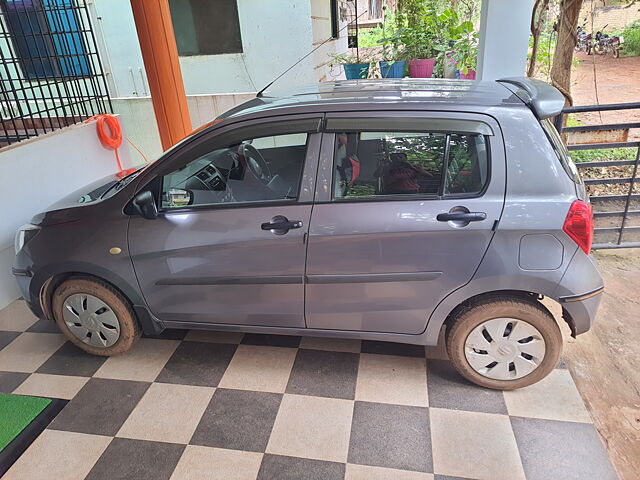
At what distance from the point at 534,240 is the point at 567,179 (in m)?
0.33

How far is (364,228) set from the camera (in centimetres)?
225

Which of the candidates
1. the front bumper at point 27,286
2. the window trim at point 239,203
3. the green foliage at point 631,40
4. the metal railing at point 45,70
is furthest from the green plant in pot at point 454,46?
the green foliage at point 631,40

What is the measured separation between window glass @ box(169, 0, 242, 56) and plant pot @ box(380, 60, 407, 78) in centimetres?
197

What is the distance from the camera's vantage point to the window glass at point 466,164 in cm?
217

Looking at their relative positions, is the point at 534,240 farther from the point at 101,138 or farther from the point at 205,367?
the point at 101,138

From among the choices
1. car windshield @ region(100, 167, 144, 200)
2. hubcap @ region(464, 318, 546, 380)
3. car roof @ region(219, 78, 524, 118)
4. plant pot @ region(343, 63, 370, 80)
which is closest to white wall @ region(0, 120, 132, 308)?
car windshield @ region(100, 167, 144, 200)

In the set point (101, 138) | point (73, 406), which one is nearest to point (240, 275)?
point (73, 406)

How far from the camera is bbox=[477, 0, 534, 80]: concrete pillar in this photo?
3470 mm

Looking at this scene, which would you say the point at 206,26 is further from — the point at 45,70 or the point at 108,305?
the point at 108,305

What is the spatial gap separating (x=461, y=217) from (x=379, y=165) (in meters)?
0.49

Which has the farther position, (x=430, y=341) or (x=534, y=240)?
(x=430, y=341)

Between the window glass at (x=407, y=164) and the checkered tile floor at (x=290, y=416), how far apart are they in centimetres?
114

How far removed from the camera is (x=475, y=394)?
2.50 metres

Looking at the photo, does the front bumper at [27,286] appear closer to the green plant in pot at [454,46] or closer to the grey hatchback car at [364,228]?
the grey hatchback car at [364,228]
